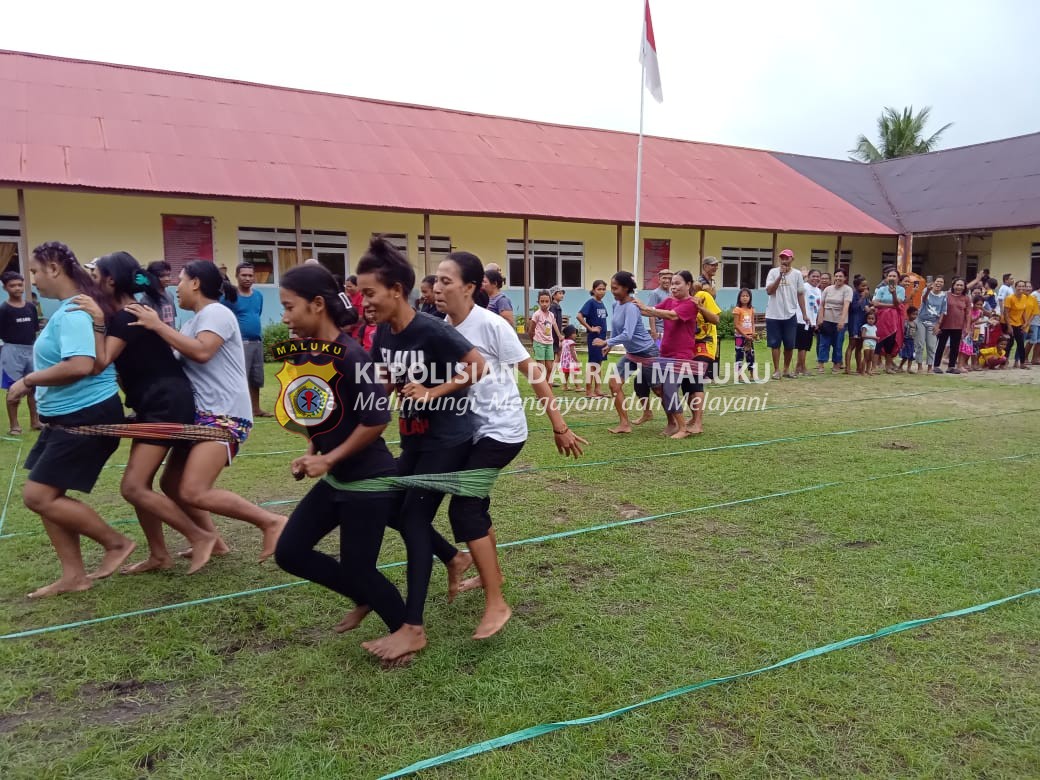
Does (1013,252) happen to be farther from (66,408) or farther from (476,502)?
(66,408)

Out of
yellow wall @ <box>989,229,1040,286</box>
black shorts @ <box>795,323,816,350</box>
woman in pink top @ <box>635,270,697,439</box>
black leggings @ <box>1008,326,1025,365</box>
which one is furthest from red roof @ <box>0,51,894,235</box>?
woman in pink top @ <box>635,270,697,439</box>

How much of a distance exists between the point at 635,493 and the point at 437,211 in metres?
11.9

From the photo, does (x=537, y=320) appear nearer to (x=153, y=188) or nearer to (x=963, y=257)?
(x=153, y=188)

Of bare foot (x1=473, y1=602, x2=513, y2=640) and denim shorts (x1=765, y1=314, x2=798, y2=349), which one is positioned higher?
denim shorts (x1=765, y1=314, x2=798, y2=349)

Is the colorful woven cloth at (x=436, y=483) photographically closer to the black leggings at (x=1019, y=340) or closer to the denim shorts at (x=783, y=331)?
the denim shorts at (x=783, y=331)

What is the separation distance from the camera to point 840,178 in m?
26.2

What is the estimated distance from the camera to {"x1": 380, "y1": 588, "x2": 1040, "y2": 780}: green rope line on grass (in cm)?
230

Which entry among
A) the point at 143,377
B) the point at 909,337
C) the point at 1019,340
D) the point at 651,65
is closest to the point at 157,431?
the point at 143,377

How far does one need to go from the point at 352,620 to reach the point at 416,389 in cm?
110

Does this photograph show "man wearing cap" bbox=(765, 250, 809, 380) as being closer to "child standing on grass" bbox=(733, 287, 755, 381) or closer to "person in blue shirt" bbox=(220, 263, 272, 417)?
"child standing on grass" bbox=(733, 287, 755, 381)

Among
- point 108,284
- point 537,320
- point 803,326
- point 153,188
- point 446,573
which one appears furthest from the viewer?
point 153,188

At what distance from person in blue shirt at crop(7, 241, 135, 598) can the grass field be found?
33 centimetres

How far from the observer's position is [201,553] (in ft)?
13.0

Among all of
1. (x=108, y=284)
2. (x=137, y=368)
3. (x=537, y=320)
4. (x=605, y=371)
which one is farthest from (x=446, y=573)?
(x=605, y=371)
